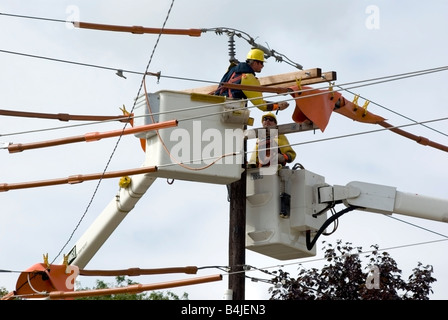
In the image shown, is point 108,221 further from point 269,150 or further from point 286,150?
point 286,150

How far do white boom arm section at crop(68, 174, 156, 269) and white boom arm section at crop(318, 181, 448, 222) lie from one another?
8.26 feet

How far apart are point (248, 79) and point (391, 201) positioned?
234 centimetres

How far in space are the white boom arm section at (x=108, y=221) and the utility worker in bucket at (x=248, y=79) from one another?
1.46 m

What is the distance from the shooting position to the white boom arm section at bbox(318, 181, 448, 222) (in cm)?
1870

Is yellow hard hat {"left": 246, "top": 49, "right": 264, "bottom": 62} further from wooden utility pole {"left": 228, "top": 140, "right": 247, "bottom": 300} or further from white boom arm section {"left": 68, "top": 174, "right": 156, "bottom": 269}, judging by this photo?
white boom arm section {"left": 68, "top": 174, "right": 156, "bottom": 269}

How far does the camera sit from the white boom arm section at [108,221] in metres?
18.6

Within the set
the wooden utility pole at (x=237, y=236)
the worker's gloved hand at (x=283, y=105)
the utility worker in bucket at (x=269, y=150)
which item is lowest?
the wooden utility pole at (x=237, y=236)

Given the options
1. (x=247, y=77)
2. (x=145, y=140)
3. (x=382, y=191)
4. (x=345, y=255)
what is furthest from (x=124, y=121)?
(x=345, y=255)

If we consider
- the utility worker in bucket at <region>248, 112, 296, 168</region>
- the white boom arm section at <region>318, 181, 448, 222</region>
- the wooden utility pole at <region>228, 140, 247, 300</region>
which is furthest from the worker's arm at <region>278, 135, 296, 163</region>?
the white boom arm section at <region>318, 181, 448, 222</region>

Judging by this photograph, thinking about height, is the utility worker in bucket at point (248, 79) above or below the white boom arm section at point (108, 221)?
above

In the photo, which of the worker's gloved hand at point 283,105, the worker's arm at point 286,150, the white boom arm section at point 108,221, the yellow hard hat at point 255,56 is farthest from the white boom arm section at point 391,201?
the white boom arm section at point 108,221

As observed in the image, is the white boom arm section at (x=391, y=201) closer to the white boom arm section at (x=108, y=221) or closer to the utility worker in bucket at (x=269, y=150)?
the utility worker in bucket at (x=269, y=150)
